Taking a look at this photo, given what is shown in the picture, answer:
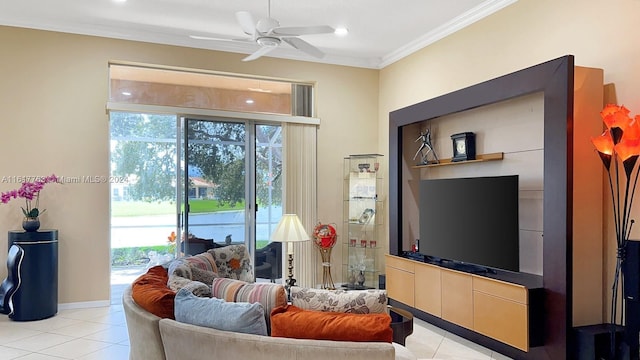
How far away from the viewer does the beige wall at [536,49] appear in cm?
334

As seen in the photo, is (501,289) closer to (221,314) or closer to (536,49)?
(536,49)

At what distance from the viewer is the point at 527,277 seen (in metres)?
3.86

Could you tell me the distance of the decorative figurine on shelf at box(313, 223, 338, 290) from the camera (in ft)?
20.4

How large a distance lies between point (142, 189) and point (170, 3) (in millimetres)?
3345

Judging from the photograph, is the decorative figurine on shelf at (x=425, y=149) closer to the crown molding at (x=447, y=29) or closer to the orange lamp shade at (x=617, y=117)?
the crown molding at (x=447, y=29)

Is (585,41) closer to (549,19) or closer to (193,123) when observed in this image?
(549,19)

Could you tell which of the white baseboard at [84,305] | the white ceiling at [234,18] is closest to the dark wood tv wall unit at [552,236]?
the white ceiling at [234,18]

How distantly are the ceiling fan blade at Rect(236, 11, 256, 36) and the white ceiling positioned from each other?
84 centimetres

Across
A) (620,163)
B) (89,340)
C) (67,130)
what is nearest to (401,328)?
(620,163)

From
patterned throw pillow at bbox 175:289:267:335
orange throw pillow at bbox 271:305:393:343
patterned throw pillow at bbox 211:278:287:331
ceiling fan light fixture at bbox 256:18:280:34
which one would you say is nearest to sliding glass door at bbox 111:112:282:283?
ceiling fan light fixture at bbox 256:18:280:34

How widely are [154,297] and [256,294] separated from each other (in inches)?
23.4

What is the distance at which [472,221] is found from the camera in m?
4.34

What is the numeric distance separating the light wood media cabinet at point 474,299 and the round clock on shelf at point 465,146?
1180 millimetres

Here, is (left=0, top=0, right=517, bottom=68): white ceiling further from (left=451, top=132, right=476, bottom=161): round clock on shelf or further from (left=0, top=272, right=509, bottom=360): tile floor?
(left=0, top=272, right=509, bottom=360): tile floor
